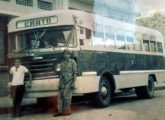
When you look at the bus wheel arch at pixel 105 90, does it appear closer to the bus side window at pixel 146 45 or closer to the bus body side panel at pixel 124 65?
the bus body side panel at pixel 124 65

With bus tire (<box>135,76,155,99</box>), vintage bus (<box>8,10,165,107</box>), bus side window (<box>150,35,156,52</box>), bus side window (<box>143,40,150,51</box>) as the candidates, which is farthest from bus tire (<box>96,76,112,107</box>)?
bus side window (<box>150,35,156,52</box>)

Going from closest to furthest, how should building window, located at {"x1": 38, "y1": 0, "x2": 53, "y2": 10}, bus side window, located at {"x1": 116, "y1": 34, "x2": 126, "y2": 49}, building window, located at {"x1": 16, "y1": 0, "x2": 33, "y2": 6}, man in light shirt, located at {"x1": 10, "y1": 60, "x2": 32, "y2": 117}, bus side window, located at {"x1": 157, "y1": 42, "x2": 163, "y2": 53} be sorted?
man in light shirt, located at {"x1": 10, "y1": 60, "x2": 32, "y2": 117} < bus side window, located at {"x1": 116, "y1": 34, "x2": 126, "y2": 49} < bus side window, located at {"x1": 157, "y1": 42, "x2": 163, "y2": 53} < building window, located at {"x1": 16, "y1": 0, "x2": 33, "y2": 6} < building window, located at {"x1": 38, "y1": 0, "x2": 53, "y2": 10}

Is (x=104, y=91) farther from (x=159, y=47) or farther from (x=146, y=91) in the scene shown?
(x=159, y=47)

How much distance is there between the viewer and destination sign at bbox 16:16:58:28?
9.70m

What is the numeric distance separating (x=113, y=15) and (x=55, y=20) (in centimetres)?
684

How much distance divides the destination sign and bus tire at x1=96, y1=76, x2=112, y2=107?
2.33 meters

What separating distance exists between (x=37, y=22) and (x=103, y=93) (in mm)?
2850

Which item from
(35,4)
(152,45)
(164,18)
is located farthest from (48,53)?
(164,18)

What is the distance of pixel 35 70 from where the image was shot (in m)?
9.62

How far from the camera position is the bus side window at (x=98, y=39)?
10.4 meters

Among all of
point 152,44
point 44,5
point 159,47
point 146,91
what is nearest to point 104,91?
point 146,91

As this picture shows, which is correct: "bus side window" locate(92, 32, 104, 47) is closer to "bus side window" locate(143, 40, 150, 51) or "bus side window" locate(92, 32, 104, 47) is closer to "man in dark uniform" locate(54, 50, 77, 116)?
"man in dark uniform" locate(54, 50, 77, 116)

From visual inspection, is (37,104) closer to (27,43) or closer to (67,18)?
(27,43)

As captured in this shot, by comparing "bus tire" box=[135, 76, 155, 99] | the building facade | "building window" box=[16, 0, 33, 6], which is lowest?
"bus tire" box=[135, 76, 155, 99]
